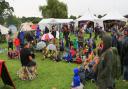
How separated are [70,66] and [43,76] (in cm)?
231

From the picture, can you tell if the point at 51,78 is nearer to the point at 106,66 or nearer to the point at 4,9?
the point at 106,66

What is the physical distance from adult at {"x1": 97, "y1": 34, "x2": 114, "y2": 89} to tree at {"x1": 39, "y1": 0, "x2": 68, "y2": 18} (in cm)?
5977

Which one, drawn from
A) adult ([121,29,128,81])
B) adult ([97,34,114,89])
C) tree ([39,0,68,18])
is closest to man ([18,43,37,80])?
adult ([121,29,128,81])

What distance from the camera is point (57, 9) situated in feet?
221

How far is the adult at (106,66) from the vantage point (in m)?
7.03

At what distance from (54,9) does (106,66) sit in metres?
61.1

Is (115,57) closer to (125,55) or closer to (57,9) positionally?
(125,55)

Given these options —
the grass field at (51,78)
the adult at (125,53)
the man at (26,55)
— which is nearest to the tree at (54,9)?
the grass field at (51,78)

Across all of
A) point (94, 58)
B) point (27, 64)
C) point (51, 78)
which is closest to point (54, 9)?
point (51, 78)

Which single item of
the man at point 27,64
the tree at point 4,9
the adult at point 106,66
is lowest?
the man at point 27,64

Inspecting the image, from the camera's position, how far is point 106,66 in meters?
7.09

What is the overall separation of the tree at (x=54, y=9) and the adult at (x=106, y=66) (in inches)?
2353

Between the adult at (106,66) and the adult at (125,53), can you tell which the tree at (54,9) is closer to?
the adult at (125,53)

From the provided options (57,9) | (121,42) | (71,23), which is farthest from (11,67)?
(57,9)
